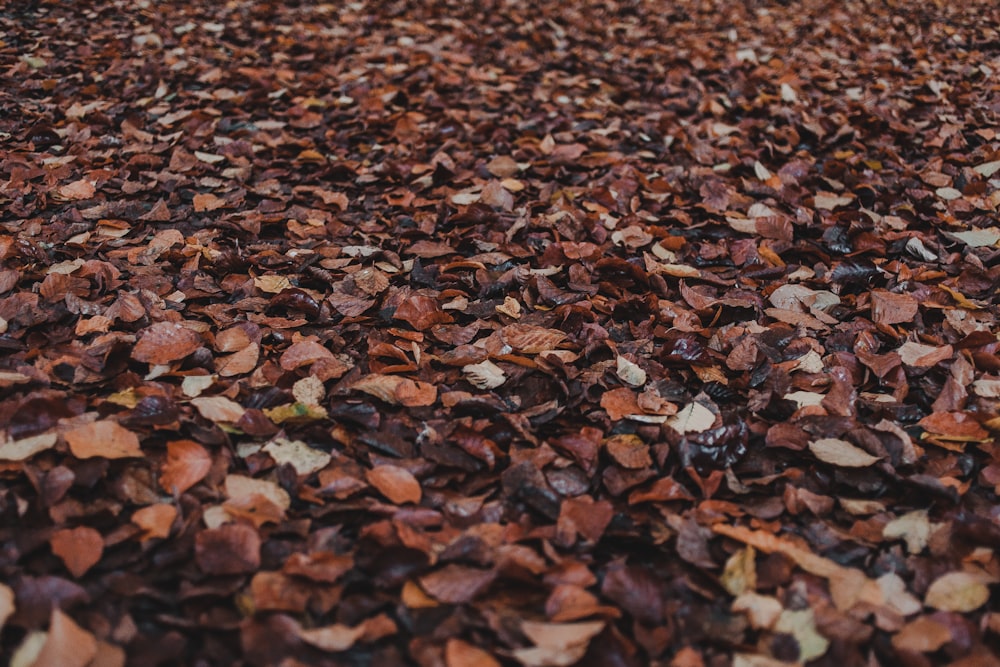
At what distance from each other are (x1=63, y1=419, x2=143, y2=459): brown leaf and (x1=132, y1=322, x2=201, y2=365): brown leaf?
26 cm

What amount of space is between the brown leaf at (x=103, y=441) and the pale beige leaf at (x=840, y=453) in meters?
1.45

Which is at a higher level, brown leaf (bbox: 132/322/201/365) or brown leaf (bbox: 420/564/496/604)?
brown leaf (bbox: 132/322/201/365)

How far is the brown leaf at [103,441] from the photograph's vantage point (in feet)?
4.53

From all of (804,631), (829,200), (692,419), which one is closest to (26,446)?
(692,419)

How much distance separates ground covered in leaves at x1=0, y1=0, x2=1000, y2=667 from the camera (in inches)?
47.6

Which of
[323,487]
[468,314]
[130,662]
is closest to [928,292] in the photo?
[468,314]

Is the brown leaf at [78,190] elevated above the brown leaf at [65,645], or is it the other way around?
the brown leaf at [78,190]

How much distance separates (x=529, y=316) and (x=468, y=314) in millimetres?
176

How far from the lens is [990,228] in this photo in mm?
2381

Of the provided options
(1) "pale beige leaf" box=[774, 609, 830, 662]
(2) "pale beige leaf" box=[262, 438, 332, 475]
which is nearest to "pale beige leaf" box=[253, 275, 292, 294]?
(2) "pale beige leaf" box=[262, 438, 332, 475]

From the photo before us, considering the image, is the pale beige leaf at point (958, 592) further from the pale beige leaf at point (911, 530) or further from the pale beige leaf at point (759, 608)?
the pale beige leaf at point (759, 608)

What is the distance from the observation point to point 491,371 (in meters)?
1.73

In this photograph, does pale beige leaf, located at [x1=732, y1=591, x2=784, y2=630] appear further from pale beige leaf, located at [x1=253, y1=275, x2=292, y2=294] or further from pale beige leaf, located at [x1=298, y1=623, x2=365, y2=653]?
pale beige leaf, located at [x1=253, y1=275, x2=292, y2=294]

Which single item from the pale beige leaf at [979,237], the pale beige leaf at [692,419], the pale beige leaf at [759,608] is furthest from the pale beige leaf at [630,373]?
the pale beige leaf at [979,237]
